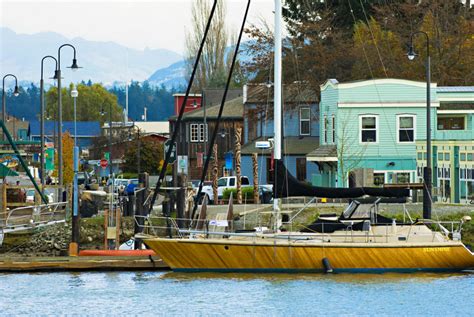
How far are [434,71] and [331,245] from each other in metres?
44.6

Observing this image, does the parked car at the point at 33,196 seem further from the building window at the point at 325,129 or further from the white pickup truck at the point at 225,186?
the building window at the point at 325,129

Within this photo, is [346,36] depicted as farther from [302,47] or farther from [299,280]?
[299,280]

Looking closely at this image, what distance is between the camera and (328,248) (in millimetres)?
41281

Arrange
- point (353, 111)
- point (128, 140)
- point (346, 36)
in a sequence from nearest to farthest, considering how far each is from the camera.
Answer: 1. point (353, 111)
2. point (346, 36)
3. point (128, 140)

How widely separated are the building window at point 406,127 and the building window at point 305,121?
62.9 ft

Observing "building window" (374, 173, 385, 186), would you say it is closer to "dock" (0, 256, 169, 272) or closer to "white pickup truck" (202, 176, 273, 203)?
"white pickup truck" (202, 176, 273, 203)

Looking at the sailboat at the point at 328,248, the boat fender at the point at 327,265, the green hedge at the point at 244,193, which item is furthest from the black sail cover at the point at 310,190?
the green hedge at the point at 244,193

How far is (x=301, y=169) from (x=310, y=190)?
44201 mm

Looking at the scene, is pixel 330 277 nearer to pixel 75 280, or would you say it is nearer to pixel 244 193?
pixel 75 280

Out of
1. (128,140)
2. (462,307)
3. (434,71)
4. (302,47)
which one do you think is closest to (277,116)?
(462,307)

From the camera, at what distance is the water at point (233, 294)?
37.1m

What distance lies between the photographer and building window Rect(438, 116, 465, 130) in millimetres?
69812

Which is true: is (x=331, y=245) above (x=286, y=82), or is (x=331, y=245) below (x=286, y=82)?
below

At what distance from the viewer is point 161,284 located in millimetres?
41281
